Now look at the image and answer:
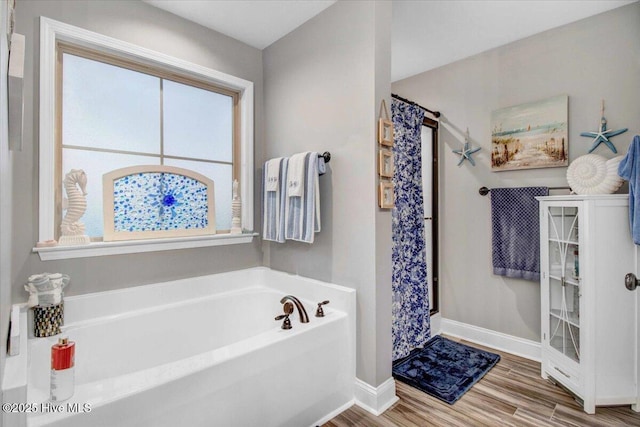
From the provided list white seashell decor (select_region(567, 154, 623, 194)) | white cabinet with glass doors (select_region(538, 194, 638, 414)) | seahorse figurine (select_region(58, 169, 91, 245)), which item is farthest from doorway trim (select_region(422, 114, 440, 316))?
seahorse figurine (select_region(58, 169, 91, 245))

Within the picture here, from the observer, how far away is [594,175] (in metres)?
2.11

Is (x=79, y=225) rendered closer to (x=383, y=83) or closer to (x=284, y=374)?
(x=284, y=374)

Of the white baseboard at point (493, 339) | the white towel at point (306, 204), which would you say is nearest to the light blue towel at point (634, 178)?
the white baseboard at point (493, 339)

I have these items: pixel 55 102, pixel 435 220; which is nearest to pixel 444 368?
pixel 435 220

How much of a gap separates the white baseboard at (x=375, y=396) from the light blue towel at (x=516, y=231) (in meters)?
1.49

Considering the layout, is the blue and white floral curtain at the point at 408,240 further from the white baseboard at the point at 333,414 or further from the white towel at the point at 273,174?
the white towel at the point at 273,174

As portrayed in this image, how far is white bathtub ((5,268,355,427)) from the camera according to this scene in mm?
1212

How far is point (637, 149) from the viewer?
188 cm

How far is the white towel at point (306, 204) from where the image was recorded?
2.16 m

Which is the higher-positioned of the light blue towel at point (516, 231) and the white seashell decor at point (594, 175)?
the white seashell decor at point (594, 175)

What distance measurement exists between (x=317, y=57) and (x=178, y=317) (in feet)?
6.76

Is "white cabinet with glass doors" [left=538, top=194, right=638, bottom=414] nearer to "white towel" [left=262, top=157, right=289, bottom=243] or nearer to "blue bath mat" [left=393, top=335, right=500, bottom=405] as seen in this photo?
"blue bath mat" [left=393, top=335, right=500, bottom=405]

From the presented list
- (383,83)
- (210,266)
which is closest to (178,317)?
(210,266)

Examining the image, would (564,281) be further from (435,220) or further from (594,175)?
(435,220)
